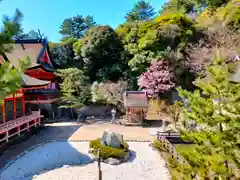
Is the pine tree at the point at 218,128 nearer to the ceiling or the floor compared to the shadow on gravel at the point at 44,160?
nearer to the ceiling

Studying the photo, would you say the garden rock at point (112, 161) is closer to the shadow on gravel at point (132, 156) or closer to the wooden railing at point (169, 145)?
the shadow on gravel at point (132, 156)

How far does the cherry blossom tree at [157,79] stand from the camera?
17.6 metres

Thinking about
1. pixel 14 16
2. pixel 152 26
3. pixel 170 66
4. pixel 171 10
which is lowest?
pixel 14 16

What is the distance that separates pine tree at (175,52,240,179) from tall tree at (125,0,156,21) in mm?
32863

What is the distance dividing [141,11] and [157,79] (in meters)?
21.3

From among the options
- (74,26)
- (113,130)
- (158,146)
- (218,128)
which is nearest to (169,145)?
(158,146)

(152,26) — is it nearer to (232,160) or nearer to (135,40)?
(135,40)

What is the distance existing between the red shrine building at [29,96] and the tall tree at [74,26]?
60.4 feet

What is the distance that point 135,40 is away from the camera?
2106 centimetres

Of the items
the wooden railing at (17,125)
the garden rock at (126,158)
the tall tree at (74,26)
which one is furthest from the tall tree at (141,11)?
the garden rock at (126,158)

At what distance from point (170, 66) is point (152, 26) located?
485 centimetres

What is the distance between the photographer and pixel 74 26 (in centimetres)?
3909

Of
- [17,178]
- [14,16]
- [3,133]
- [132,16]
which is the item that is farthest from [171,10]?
[14,16]

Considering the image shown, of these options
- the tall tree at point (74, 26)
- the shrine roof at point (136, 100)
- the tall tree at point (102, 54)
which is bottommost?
the shrine roof at point (136, 100)
